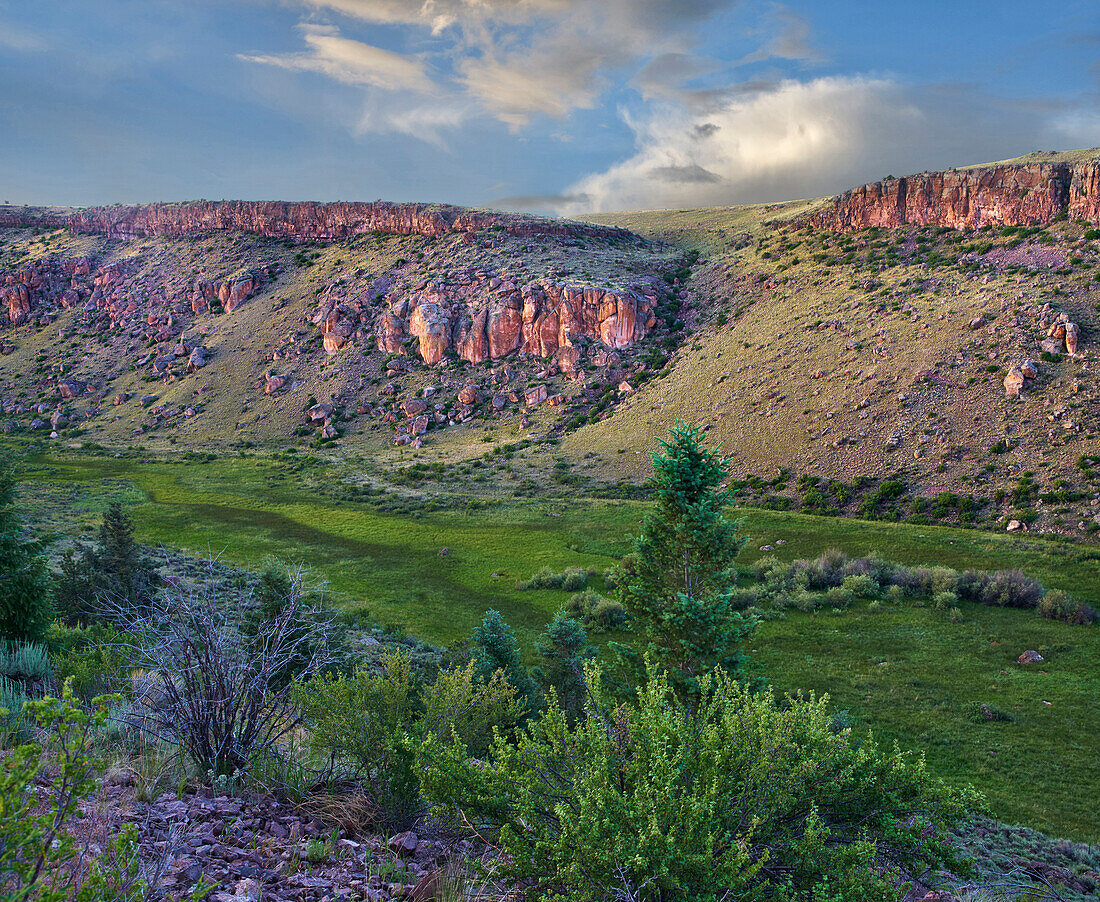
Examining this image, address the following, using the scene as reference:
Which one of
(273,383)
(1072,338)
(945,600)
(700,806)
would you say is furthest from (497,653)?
(273,383)

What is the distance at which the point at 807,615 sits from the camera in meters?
23.3

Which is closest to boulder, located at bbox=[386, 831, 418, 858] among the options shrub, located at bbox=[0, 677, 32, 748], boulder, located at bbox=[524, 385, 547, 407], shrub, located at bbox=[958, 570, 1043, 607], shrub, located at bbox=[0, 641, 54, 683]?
shrub, located at bbox=[0, 677, 32, 748]

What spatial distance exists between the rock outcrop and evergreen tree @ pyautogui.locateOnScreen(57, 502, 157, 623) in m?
52.0

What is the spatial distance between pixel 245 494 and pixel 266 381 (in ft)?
114

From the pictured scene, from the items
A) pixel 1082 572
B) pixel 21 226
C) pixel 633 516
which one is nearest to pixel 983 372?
pixel 1082 572

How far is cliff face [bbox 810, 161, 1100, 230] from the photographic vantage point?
5144 centimetres

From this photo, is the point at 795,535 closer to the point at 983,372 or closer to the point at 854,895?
the point at 983,372

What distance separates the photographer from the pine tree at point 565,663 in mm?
13984

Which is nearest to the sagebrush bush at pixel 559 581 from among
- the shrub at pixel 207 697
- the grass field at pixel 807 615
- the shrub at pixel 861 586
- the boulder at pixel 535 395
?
the grass field at pixel 807 615

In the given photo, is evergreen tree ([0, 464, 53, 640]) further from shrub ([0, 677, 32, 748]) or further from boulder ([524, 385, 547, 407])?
boulder ([524, 385, 547, 407])

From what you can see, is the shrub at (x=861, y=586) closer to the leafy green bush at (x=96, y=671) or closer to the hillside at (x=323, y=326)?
the leafy green bush at (x=96, y=671)

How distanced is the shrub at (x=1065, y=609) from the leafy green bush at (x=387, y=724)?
24.2 meters

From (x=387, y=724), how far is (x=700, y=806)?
13.3ft

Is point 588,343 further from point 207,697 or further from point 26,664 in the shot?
point 207,697
